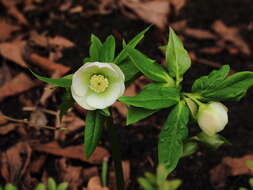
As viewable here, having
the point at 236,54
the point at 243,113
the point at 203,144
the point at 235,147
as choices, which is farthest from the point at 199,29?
the point at 203,144

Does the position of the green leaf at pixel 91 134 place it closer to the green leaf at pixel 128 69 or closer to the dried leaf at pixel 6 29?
the green leaf at pixel 128 69

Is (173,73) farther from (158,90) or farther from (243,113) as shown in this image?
(243,113)

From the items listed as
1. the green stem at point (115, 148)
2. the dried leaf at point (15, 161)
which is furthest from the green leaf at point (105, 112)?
the dried leaf at point (15, 161)

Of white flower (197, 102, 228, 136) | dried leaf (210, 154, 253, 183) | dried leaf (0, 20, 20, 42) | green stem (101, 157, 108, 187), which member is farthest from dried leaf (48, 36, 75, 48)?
white flower (197, 102, 228, 136)

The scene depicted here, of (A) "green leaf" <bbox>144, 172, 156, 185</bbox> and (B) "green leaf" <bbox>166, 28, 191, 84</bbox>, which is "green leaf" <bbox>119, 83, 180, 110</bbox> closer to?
(B) "green leaf" <bbox>166, 28, 191, 84</bbox>

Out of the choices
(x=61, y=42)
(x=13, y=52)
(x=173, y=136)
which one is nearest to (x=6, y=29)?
(x=13, y=52)

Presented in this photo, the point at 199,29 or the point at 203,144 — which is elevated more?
the point at 199,29
